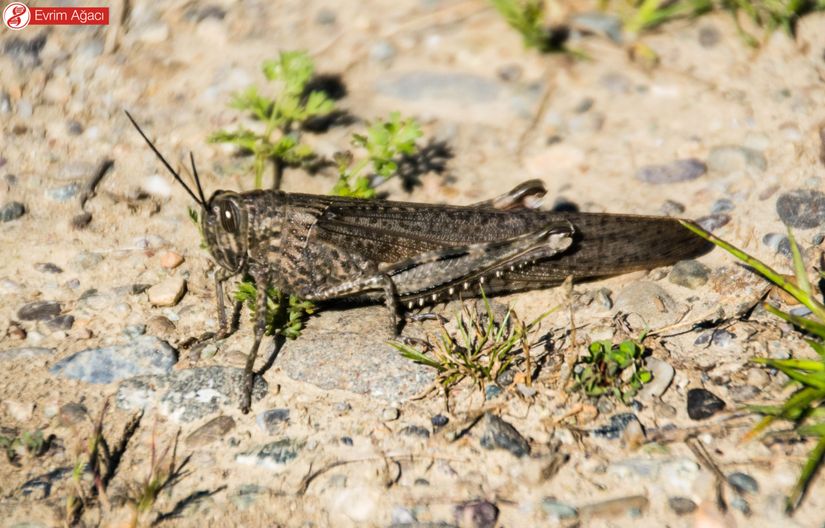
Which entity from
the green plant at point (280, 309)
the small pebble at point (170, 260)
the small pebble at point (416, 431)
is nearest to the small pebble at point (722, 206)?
the small pebble at point (416, 431)

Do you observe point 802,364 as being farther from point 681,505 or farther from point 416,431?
point 416,431

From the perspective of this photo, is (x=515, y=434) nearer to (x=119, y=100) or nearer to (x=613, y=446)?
(x=613, y=446)

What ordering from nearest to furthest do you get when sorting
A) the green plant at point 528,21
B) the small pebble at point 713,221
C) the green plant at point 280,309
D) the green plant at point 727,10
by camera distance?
the green plant at point 280,309 < the small pebble at point 713,221 < the green plant at point 727,10 < the green plant at point 528,21

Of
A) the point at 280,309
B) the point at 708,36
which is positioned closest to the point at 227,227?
the point at 280,309

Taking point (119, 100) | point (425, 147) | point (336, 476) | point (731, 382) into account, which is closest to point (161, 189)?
point (119, 100)

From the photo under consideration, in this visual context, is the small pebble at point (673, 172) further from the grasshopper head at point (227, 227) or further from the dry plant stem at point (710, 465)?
the grasshopper head at point (227, 227)

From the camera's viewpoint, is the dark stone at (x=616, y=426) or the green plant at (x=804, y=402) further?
the dark stone at (x=616, y=426)
